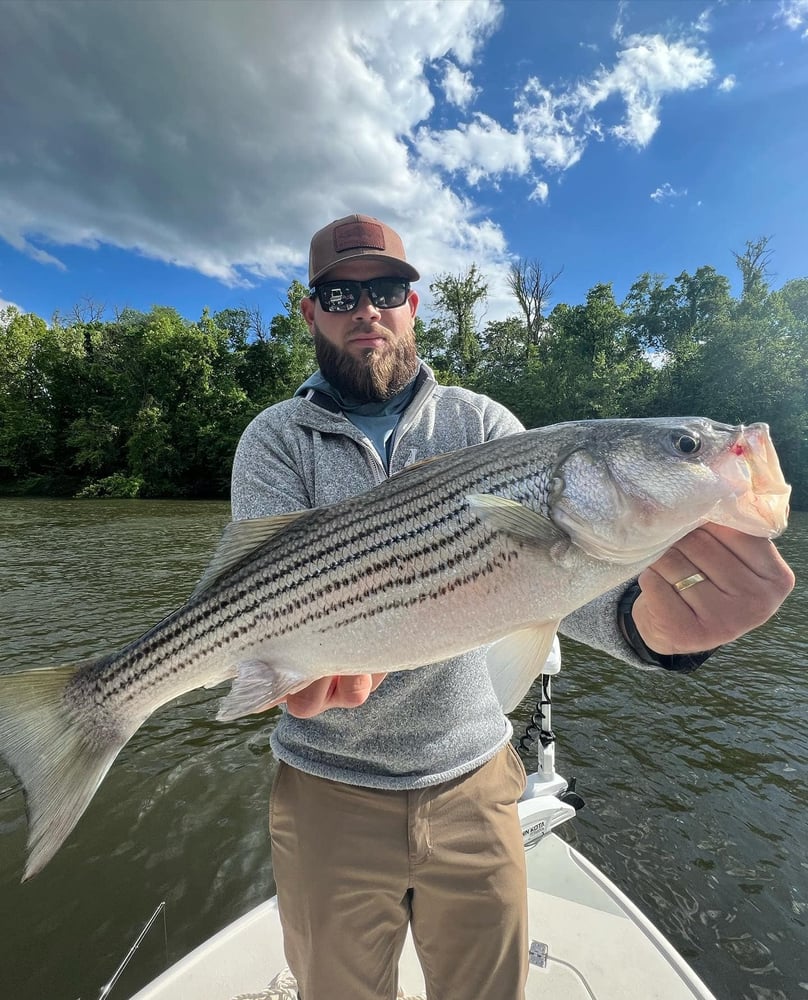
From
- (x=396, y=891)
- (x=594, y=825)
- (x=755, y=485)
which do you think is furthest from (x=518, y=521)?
(x=594, y=825)

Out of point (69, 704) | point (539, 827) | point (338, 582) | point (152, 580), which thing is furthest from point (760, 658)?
point (152, 580)

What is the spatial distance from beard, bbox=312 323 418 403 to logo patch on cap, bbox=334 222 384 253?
1.66ft

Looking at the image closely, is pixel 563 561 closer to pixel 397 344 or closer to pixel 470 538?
pixel 470 538

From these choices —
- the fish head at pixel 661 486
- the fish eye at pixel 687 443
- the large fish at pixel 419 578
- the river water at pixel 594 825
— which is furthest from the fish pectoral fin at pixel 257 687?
the river water at pixel 594 825

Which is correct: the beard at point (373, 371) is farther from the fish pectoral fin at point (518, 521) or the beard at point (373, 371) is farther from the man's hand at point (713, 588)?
the man's hand at point (713, 588)

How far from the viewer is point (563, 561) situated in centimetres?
188

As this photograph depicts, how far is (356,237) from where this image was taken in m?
3.02

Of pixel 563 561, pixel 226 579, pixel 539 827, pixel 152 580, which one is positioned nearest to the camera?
pixel 563 561

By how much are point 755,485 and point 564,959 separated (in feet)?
9.49

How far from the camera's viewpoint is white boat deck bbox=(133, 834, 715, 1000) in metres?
2.76

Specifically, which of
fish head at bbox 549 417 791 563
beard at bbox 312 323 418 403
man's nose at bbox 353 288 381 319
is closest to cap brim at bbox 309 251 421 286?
man's nose at bbox 353 288 381 319

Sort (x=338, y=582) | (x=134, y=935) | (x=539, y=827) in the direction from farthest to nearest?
1. (x=134, y=935)
2. (x=539, y=827)
3. (x=338, y=582)

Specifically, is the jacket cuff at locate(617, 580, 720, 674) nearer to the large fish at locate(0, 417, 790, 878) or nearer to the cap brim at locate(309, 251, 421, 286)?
the large fish at locate(0, 417, 790, 878)

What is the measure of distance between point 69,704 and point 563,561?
1950 mm
